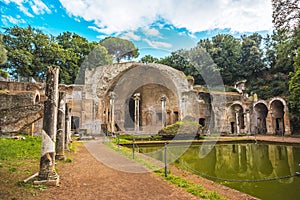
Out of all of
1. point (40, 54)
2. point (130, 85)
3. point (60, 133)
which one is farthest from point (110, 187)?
point (40, 54)

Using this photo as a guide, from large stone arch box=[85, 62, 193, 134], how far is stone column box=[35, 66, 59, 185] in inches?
710

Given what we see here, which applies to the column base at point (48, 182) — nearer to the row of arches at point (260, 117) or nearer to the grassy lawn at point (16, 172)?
the grassy lawn at point (16, 172)

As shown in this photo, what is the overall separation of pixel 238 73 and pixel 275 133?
15402mm

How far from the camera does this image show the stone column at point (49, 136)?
453 centimetres

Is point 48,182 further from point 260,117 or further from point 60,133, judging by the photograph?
point 260,117

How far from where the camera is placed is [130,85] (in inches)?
1220

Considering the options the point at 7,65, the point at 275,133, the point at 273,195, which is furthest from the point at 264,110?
the point at 7,65

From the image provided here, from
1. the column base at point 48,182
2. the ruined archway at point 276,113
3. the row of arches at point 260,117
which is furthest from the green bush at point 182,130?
the column base at point 48,182

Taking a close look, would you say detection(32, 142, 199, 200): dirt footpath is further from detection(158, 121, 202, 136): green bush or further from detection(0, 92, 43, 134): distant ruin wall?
detection(158, 121, 202, 136): green bush

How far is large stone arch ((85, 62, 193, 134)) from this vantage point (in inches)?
1031

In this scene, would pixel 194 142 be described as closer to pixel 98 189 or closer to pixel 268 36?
pixel 98 189

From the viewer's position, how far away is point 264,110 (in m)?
28.7

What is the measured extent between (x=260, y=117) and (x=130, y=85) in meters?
19.5

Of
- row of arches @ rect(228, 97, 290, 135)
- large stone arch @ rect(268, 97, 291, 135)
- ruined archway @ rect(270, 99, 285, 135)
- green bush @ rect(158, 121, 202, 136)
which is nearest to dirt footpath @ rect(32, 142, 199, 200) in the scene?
green bush @ rect(158, 121, 202, 136)
